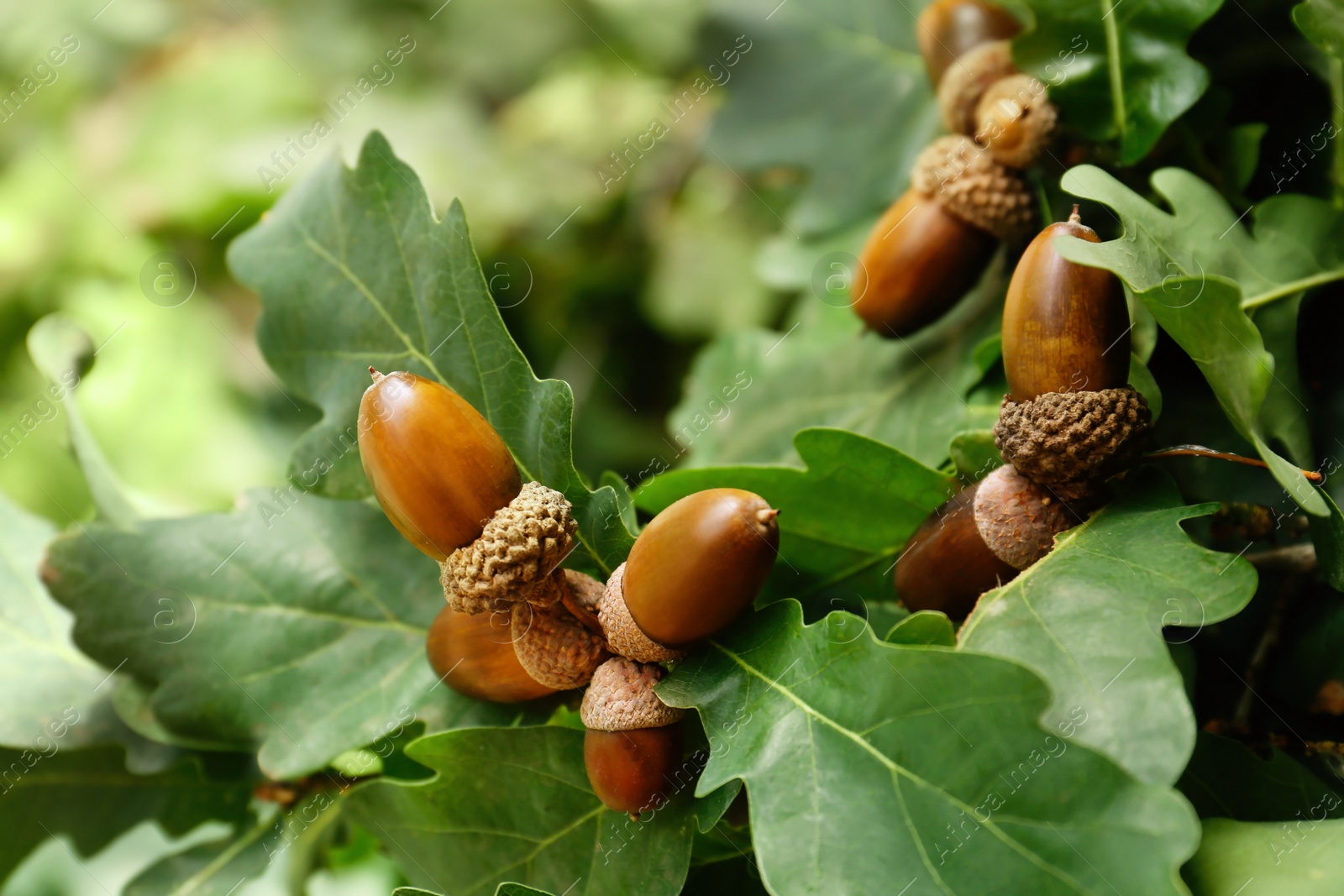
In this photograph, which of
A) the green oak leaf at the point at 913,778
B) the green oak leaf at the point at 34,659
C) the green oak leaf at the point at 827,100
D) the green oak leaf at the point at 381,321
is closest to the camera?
the green oak leaf at the point at 913,778

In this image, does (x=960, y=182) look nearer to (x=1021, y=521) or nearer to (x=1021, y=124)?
(x=1021, y=124)

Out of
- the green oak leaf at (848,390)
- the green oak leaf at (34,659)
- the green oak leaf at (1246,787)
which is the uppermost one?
the green oak leaf at (34,659)

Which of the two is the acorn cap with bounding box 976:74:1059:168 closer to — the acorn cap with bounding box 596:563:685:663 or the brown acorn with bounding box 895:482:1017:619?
the brown acorn with bounding box 895:482:1017:619

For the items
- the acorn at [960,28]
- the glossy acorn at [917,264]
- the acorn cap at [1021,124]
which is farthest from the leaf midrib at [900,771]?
the acorn at [960,28]

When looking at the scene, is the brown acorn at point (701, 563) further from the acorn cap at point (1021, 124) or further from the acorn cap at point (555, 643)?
the acorn cap at point (1021, 124)

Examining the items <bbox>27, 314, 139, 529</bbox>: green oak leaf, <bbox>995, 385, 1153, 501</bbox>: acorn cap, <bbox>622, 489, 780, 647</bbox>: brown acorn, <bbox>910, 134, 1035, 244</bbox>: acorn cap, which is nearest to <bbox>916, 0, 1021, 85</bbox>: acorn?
<bbox>910, 134, 1035, 244</bbox>: acorn cap

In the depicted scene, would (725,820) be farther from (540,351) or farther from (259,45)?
(259,45)

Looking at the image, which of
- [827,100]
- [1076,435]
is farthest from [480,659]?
[827,100]

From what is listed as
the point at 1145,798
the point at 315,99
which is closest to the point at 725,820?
the point at 1145,798
